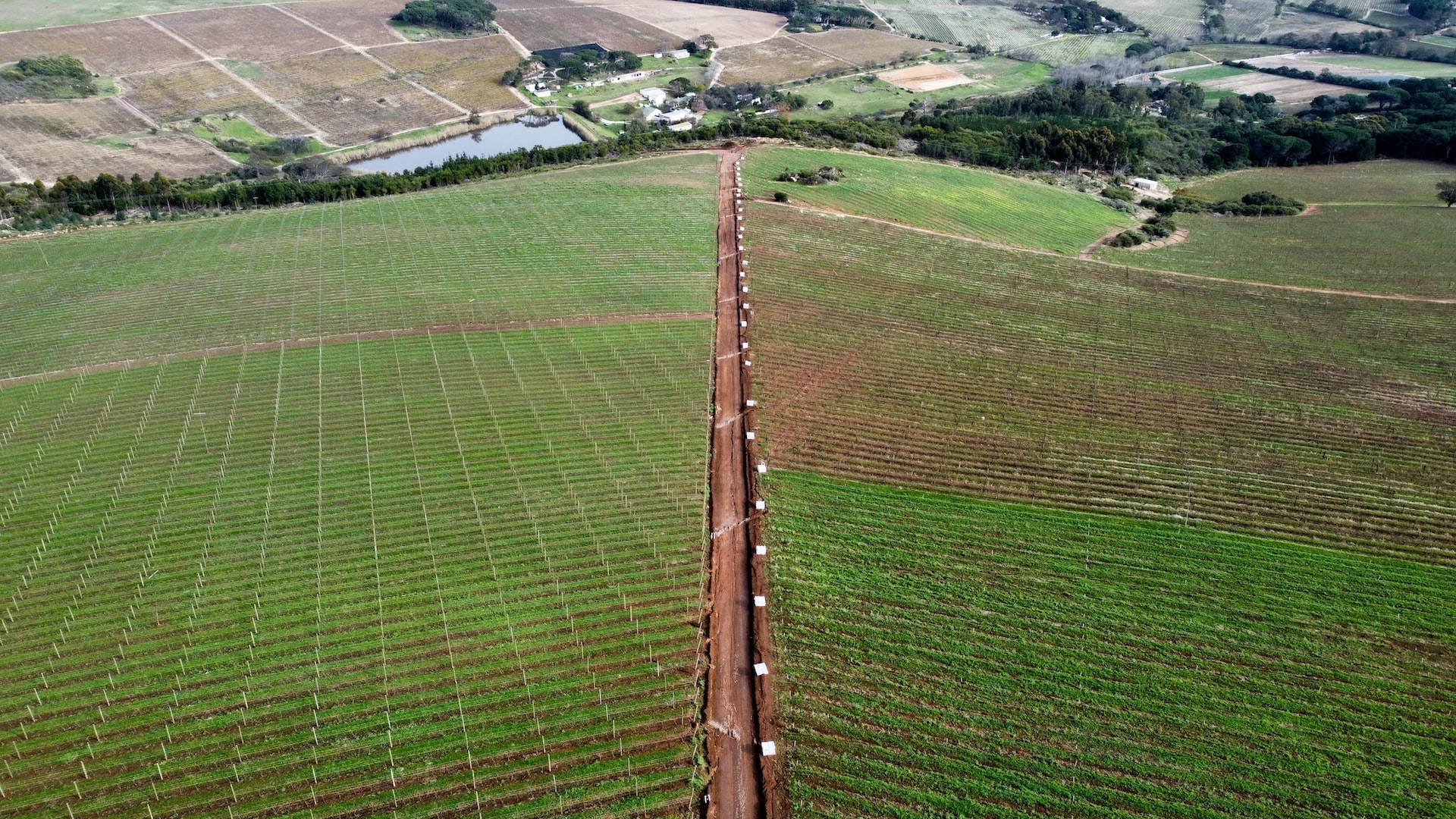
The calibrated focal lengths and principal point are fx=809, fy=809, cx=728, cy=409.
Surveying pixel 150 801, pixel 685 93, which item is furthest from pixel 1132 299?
pixel 685 93

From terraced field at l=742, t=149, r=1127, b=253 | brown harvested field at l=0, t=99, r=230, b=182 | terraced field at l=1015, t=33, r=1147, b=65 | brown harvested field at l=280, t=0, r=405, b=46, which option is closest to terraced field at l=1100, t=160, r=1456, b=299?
terraced field at l=742, t=149, r=1127, b=253

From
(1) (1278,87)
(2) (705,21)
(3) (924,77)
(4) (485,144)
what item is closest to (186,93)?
(4) (485,144)

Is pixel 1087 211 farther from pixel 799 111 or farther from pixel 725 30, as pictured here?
pixel 725 30

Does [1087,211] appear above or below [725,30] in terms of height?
below

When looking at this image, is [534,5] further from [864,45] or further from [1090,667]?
[1090,667]

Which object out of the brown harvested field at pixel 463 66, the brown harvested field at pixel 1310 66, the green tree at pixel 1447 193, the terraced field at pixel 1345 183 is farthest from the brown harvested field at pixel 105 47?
the brown harvested field at pixel 1310 66

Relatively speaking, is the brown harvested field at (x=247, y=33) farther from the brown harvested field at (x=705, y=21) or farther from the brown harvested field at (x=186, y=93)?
the brown harvested field at (x=705, y=21)
